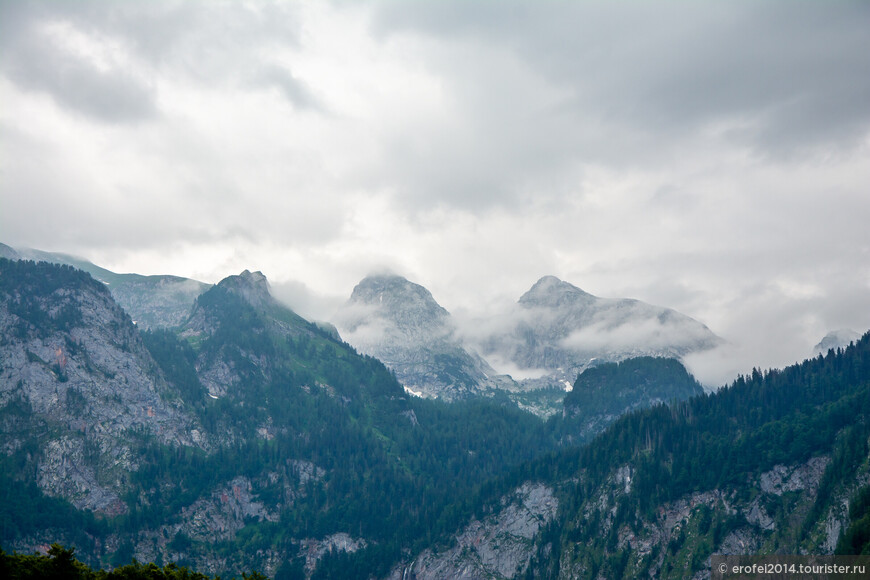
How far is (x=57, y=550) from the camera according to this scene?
157m

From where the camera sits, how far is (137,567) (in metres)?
170

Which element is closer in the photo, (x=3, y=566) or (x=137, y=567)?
(x=3, y=566)

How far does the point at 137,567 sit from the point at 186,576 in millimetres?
10481

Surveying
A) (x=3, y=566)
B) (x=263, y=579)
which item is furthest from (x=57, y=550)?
(x=263, y=579)

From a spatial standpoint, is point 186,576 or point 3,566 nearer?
point 3,566

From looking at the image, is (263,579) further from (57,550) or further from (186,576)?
(57,550)

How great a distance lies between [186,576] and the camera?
175 meters

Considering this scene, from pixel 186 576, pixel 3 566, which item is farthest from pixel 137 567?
pixel 3 566

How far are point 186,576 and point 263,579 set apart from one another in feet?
69.0

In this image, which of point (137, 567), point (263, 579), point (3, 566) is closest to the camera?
point (3, 566)

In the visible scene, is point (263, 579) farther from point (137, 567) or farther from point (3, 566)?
point (3, 566)

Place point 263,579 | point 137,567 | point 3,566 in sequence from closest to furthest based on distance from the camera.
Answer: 1. point 3,566
2. point 137,567
3. point 263,579

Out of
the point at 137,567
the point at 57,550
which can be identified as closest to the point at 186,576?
the point at 137,567

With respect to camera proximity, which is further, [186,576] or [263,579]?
[263,579]
